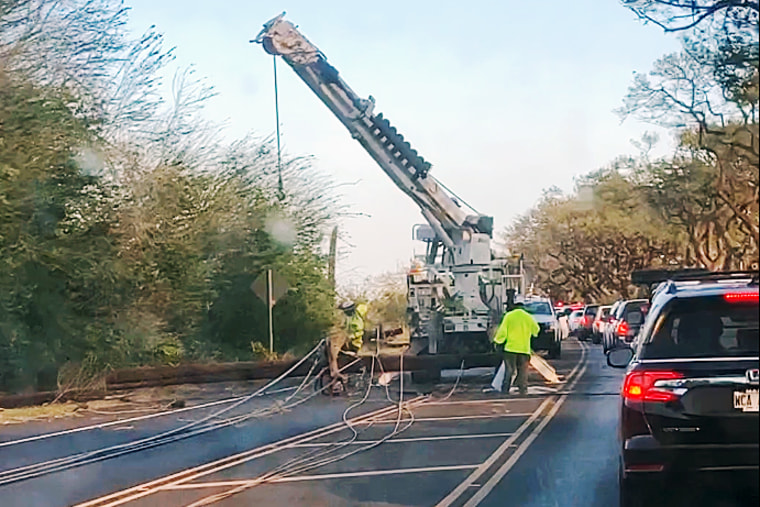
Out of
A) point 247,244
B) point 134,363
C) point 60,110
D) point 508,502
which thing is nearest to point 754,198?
point 508,502

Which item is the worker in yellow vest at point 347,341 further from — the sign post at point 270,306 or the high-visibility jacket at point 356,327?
the sign post at point 270,306

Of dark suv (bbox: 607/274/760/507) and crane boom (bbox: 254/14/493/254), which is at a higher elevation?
crane boom (bbox: 254/14/493/254)

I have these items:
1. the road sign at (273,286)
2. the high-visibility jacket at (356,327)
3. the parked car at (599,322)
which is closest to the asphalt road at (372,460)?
the parked car at (599,322)

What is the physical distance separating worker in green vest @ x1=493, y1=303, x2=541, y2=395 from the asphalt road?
1.92 feet

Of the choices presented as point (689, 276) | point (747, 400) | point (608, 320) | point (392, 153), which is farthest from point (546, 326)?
point (747, 400)

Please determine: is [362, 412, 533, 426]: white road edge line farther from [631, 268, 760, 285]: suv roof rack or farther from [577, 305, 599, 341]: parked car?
[631, 268, 760, 285]: suv roof rack

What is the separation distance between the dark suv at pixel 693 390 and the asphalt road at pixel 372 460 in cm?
35

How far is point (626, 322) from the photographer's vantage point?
13836mm

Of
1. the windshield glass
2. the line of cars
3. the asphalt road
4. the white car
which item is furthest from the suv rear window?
the windshield glass

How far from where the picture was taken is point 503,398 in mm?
18016

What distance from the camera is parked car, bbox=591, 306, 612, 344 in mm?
16922

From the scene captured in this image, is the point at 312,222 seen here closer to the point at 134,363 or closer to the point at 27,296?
the point at 134,363

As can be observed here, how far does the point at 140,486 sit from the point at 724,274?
19.6 feet

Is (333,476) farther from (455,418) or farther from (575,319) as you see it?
(575,319)
